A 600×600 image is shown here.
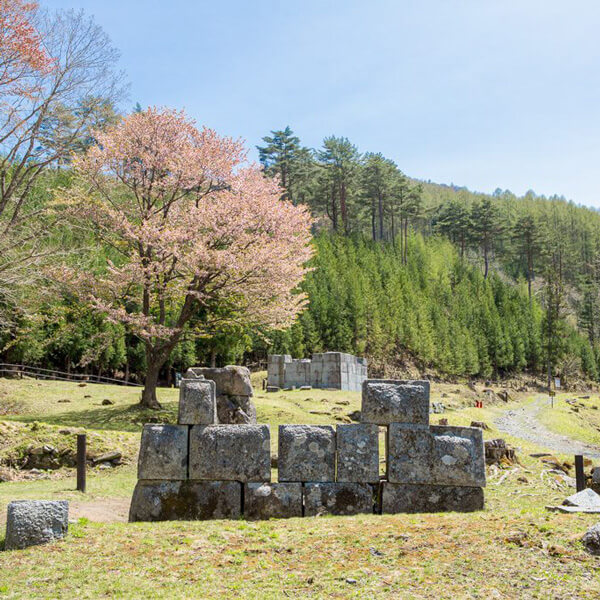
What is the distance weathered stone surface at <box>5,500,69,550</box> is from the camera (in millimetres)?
7078

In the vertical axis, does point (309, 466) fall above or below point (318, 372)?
above

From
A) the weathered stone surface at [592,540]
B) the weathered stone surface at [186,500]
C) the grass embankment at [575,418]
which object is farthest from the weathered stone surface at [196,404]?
the grass embankment at [575,418]

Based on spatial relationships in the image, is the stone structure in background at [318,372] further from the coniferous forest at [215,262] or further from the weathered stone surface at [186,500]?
the weathered stone surface at [186,500]

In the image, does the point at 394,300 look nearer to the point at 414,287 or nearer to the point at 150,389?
the point at 414,287

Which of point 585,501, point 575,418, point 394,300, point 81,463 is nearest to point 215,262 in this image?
point 81,463

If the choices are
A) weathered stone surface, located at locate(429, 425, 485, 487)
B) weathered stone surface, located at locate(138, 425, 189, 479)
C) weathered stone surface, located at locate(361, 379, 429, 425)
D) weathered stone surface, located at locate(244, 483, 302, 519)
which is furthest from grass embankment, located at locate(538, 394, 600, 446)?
weathered stone surface, located at locate(138, 425, 189, 479)

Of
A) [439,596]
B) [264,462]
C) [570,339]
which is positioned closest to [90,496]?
[264,462]

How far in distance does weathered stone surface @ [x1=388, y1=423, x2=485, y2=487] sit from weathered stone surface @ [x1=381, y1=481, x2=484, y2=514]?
0.36ft

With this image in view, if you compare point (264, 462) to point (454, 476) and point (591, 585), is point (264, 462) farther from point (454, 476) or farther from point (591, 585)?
point (591, 585)

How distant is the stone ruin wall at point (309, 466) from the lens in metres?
8.95

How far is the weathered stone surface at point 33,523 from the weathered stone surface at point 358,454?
406 cm

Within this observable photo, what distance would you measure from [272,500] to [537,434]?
22.1 m

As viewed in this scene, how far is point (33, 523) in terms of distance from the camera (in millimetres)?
7121

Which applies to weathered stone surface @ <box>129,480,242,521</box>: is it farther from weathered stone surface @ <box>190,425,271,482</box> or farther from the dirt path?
the dirt path
